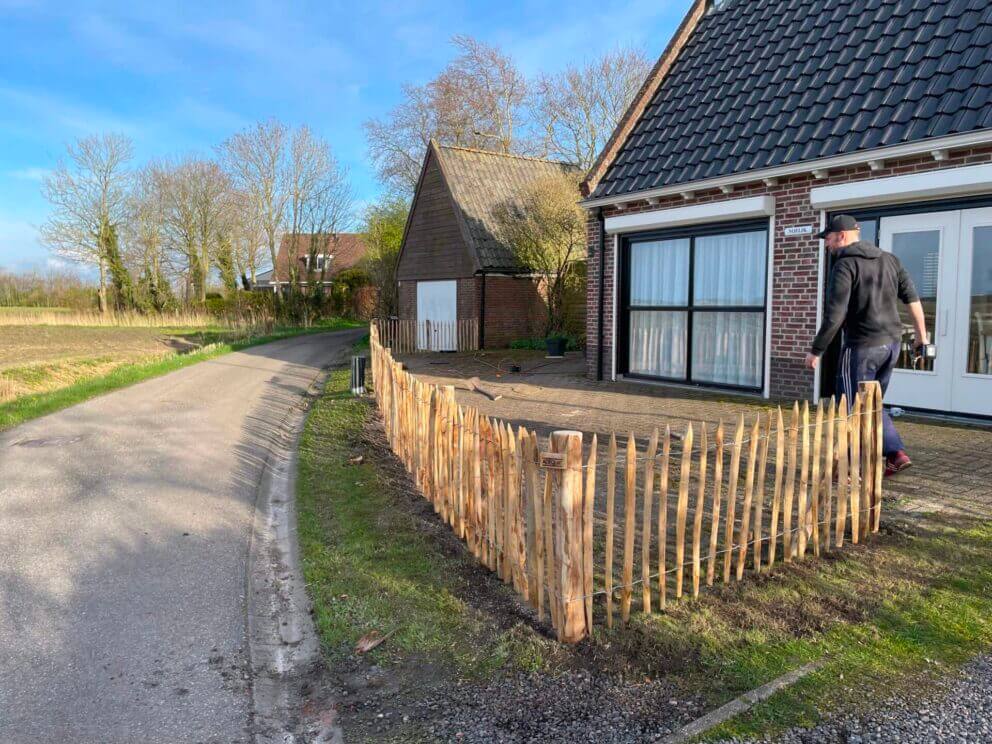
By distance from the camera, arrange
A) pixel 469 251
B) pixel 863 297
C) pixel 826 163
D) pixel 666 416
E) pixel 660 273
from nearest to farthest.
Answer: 1. pixel 863 297
2. pixel 826 163
3. pixel 666 416
4. pixel 660 273
5. pixel 469 251

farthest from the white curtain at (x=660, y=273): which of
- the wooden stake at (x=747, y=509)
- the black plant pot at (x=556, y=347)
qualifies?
the wooden stake at (x=747, y=509)

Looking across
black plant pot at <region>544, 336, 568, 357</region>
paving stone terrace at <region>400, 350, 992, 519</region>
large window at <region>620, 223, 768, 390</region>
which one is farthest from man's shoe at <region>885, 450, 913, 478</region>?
black plant pot at <region>544, 336, 568, 357</region>

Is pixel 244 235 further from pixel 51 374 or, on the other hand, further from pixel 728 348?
pixel 728 348

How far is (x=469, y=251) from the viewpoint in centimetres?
2202

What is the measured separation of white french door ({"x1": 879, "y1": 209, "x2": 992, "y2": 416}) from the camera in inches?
324

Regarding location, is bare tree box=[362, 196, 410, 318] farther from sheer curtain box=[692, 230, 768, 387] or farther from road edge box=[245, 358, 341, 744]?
road edge box=[245, 358, 341, 744]

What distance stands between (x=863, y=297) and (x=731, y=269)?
5520 mm

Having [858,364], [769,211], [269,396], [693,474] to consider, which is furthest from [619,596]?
[269,396]

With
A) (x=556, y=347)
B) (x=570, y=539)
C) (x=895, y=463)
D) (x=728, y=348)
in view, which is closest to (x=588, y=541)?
(x=570, y=539)

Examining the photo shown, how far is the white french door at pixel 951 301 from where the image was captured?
8227 mm

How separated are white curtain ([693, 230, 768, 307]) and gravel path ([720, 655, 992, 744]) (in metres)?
8.18

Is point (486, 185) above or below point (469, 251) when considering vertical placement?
above

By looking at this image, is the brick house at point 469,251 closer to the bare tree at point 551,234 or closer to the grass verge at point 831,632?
the bare tree at point 551,234

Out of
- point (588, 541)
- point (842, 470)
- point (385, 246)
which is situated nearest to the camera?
point (588, 541)
